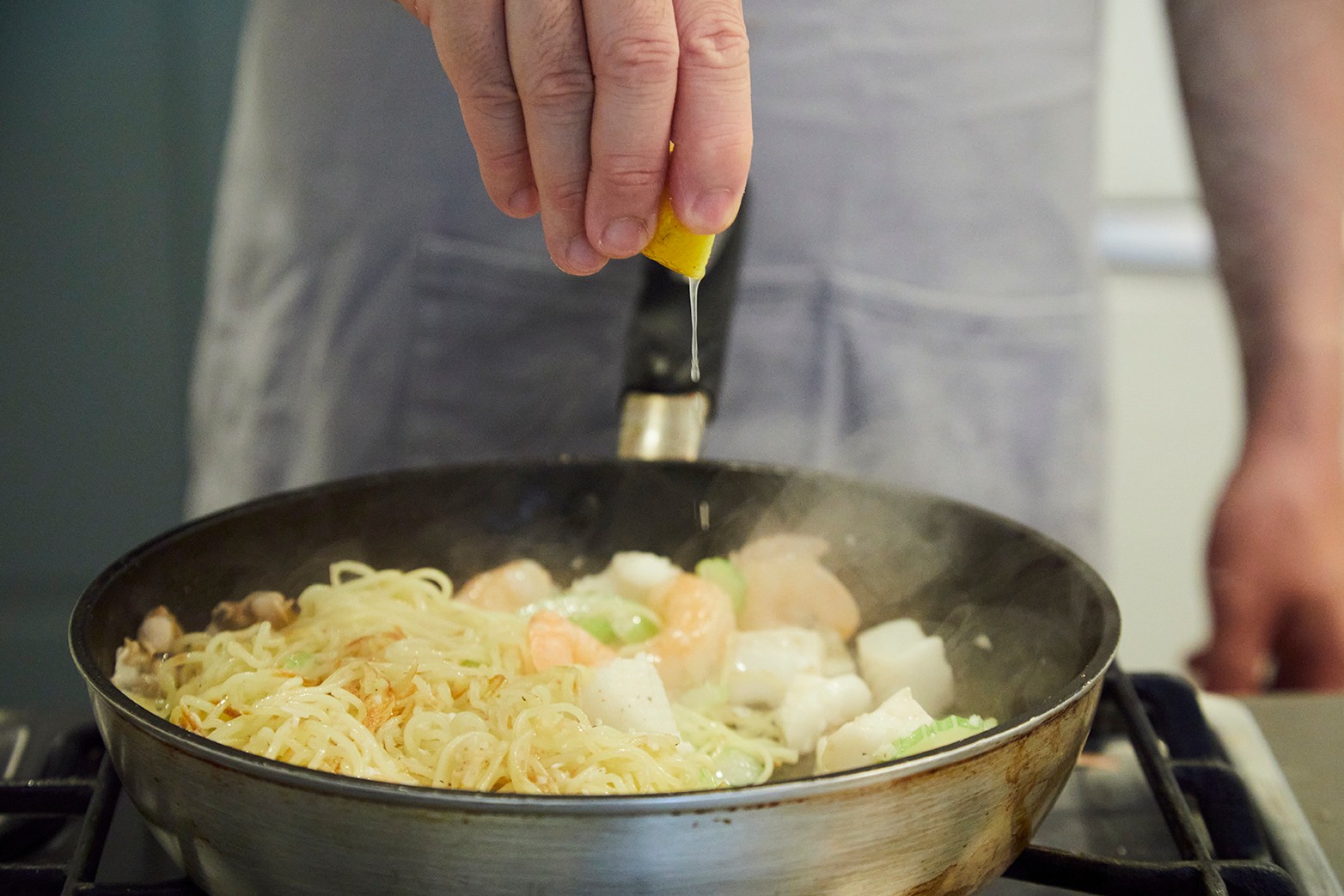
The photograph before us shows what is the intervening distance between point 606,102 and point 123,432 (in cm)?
258

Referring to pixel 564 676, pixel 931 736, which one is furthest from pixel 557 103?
pixel 931 736

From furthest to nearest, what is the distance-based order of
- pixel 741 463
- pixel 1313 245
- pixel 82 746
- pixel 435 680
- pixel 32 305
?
pixel 32 305 < pixel 1313 245 < pixel 741 463 < pixel 82 746 < pixel 435 680

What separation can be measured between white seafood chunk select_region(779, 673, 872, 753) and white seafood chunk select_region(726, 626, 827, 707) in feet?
0.14

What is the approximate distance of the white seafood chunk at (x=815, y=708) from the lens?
1.08 m

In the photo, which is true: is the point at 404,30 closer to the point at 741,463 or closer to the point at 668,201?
the point at 741,463

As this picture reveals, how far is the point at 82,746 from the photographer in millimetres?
1130

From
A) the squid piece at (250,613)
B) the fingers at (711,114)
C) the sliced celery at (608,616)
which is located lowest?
the sliced celery at (608,616)

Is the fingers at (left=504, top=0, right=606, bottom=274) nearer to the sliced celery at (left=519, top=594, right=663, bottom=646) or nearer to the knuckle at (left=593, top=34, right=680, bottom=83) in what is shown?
the knuckle at (left=593, top=34, right=680, bottom=83)

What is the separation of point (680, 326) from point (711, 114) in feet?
1.79

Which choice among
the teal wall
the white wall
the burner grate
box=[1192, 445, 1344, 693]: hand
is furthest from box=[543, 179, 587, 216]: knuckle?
the white wall

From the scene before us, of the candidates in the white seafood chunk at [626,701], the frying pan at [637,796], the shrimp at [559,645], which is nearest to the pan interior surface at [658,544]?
the frying pan at [637,796]

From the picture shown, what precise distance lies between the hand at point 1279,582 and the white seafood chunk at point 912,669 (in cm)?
70

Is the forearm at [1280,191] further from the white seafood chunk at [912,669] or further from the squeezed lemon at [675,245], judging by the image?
the squeezed lemon at [675,245]

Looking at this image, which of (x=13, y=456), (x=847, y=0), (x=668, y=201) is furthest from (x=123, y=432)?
(x=668, y=201)
